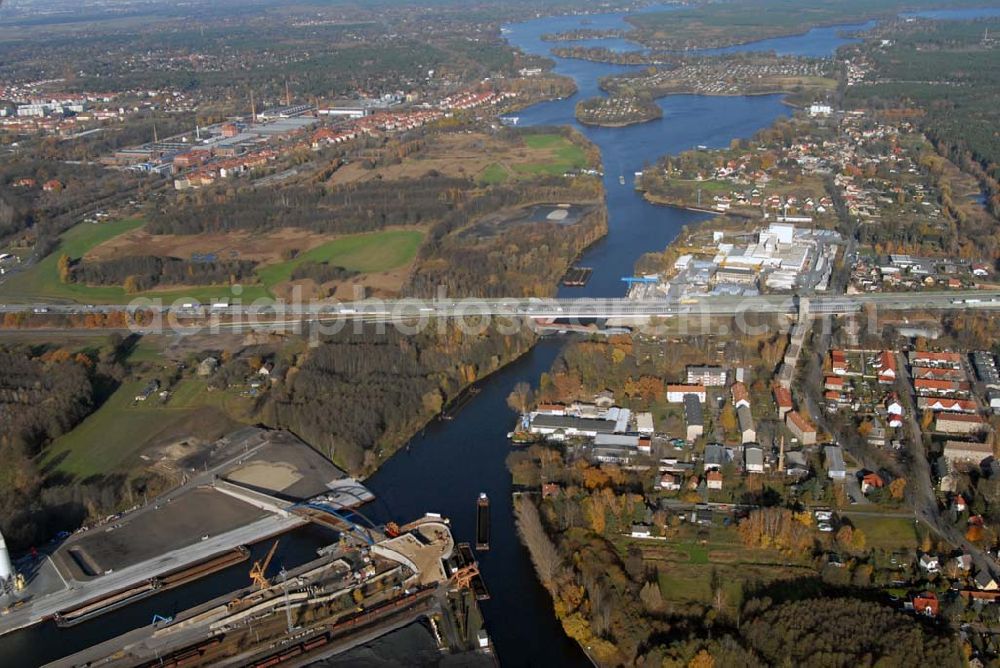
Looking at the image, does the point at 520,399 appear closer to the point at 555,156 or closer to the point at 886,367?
the point at 886,367

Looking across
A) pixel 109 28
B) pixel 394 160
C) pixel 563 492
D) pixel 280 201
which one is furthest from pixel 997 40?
pixel 109 28

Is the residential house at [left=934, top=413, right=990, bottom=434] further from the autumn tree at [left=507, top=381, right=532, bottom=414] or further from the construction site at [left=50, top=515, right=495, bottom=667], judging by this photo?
the construction site at [left=50, top=515, right=495, bottom=667]

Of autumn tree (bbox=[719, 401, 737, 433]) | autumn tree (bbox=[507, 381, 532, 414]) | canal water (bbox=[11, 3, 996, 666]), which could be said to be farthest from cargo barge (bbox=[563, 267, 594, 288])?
autumn tree (bbox=[719, 401, 737, 433])

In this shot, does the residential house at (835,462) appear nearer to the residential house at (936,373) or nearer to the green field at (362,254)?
the residential house at (936,373)

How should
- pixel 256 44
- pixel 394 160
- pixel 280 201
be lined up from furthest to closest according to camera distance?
pixel 256 44 < pixel 394 160 < pixel 280 201

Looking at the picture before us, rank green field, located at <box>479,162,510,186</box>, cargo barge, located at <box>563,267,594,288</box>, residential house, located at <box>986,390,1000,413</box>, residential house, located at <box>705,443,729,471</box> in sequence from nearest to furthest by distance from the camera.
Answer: residential house, located at <box>705,443,729,471</box>, residential house, located at <box>986,390,1000,413</box>, cargo barge, located at <box>563,267,594,288</box>, green field, located at <box>479,162,510,186</box>

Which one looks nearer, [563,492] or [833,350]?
[563,492]

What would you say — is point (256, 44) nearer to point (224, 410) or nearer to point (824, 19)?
point (824, 19)
